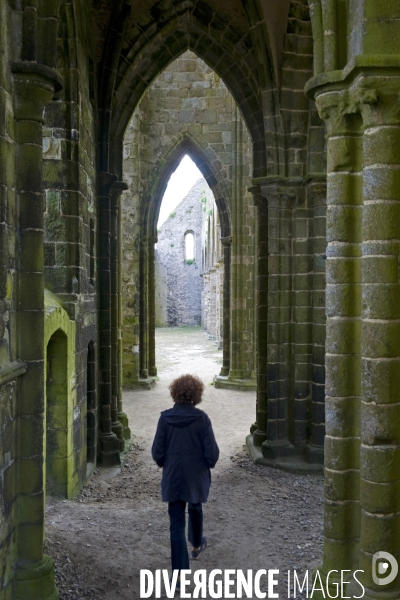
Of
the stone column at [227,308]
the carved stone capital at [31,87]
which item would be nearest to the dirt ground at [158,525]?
the carved stone capital at [31,87]

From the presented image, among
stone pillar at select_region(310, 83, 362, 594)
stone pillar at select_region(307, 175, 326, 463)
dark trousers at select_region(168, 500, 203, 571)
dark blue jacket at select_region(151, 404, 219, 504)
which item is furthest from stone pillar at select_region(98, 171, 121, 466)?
stone pillar at select_region(310, 83, 362, 594)

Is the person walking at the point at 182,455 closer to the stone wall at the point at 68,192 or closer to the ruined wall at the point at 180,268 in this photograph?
the stone wall at the point at 68,192

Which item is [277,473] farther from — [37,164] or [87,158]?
[37,164]

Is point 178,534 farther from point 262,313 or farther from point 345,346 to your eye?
point 262,313

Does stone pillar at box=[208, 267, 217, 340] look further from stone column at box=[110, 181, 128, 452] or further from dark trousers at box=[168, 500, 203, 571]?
dark trousers at box=[168, 500, 203, 571]

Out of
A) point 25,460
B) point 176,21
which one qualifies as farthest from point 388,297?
point 176,21

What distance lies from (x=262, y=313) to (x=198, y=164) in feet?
24.7

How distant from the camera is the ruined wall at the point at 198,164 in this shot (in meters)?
14.2

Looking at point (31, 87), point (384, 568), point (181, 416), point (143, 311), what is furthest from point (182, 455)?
point (143, 311)

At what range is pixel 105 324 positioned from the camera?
27.1ft

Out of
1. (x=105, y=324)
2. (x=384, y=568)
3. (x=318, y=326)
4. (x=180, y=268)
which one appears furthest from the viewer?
(x=180, y=268)

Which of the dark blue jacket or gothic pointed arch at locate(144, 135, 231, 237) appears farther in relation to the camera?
gothic pointed arch at locate(144, 135, 231, 237)

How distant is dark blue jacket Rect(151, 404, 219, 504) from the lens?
434 cm

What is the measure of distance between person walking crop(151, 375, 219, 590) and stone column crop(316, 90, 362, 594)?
0.89 meters
